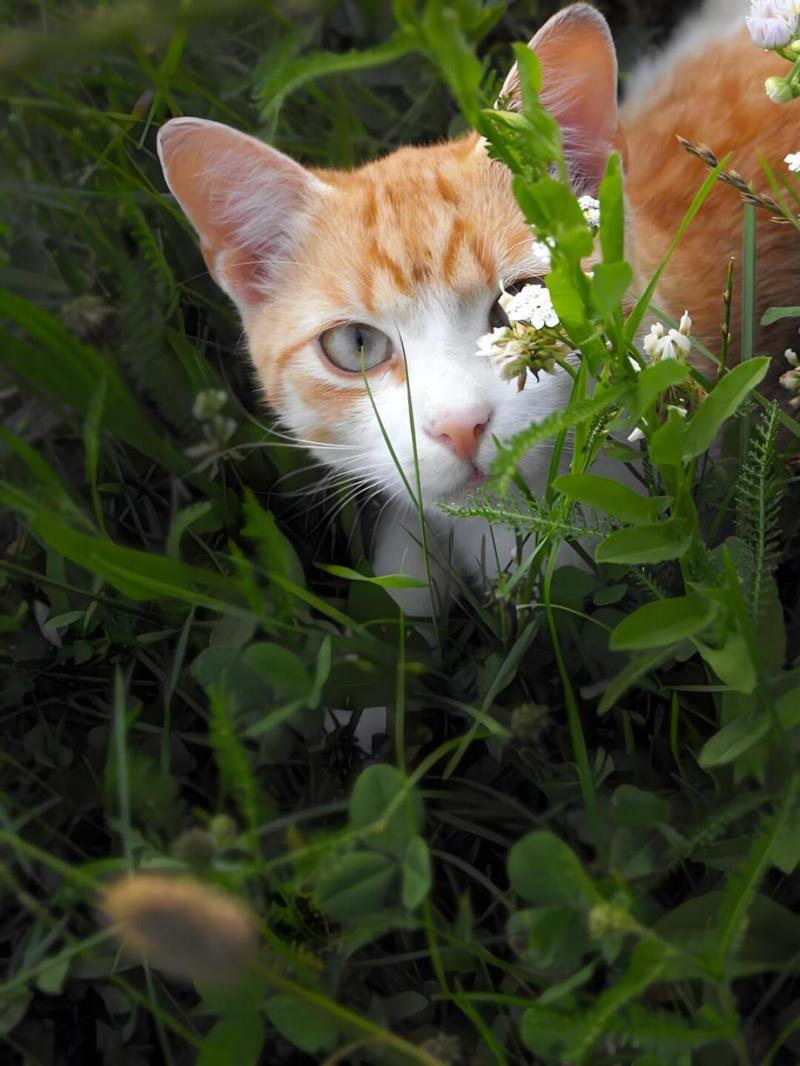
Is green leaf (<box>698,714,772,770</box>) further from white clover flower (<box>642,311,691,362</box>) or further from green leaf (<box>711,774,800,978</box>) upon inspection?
white clover flower (<box>642,311,691,362</box>)

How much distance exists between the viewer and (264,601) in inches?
35.7

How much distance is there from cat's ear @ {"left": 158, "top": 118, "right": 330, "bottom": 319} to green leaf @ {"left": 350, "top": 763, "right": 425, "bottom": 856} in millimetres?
762

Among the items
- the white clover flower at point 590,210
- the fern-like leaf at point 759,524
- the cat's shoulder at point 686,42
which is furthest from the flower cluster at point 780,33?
the cat's shoulder at point 686,42

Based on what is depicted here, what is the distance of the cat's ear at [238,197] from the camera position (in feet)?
3.81

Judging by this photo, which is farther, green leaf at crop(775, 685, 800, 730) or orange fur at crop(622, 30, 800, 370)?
orange fur at crop(622, 30, 800, 370)

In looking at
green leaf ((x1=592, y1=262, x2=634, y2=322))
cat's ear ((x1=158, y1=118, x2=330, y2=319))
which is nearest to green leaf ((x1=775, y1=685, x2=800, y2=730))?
green leaf ((x1=592, y1=262, x2=634, y2=322))

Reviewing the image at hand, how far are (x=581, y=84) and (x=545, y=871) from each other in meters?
0.83

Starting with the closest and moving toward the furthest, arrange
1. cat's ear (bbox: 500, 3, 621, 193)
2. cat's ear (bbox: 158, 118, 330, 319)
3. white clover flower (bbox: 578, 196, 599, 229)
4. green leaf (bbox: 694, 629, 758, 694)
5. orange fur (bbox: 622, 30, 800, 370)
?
green leaf (bbox: 694, 629, 758, 694)
white clover flower (bbox: 578, 196, 599, 229)
cat's ear (bbox: 500, 3, 621, 193)
cat's ear (bbox: 158, 118, 330, 319)
orange fur (bbox: 622, 30, 800, 370)

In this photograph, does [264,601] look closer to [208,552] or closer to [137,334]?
[208,552]

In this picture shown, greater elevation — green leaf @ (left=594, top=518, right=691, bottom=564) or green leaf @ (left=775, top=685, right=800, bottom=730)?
green leaf @ (left=594, top=518, right=691, bottom=564)

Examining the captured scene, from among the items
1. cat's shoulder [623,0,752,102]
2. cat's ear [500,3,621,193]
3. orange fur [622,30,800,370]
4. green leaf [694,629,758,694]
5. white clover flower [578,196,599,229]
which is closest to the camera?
green leaf [694,629,758,694]

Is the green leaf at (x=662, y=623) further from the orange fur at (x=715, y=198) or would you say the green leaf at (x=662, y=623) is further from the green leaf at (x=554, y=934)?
the orange fur at (x=715, y=198)

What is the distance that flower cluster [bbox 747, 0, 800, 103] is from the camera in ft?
2.86

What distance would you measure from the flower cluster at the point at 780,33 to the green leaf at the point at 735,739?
1.80ft
